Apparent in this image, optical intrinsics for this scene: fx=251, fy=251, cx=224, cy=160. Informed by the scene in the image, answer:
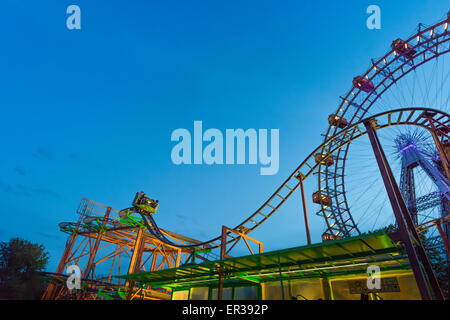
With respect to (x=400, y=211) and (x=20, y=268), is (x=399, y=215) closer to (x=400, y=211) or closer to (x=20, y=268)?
(x=400, y=211)

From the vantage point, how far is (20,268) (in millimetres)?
30578

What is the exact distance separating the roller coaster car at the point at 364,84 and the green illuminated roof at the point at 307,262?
68.8ft

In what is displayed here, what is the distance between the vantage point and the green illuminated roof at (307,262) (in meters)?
8.48

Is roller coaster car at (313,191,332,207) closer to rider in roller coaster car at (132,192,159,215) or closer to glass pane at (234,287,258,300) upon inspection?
glass pane at (234,287,258,300)

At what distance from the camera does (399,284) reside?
9.95 meters

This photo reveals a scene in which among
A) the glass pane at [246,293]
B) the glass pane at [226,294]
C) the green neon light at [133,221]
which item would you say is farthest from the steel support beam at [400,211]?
the green neon light at [133,221]

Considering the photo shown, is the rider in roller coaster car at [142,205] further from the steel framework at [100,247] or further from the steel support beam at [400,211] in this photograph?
the steel support beam at [400,211]

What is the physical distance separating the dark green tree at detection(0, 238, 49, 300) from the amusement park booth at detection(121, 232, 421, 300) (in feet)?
57.4

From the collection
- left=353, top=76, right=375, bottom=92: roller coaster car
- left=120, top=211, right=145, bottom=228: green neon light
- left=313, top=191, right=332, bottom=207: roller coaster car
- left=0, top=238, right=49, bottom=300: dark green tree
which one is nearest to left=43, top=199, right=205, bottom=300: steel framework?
left=120, top=211, right=145, bottom=228: green neon light

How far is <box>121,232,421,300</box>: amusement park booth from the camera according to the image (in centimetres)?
884

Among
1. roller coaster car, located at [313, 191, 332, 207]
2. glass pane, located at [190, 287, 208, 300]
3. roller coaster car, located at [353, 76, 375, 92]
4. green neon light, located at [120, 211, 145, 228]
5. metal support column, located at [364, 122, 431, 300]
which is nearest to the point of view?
metal support column, located at [364, 122, 431, 300]

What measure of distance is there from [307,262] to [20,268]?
36.1 meters

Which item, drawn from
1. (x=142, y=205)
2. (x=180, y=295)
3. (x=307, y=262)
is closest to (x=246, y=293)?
(x=180, y=295)
